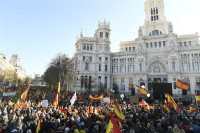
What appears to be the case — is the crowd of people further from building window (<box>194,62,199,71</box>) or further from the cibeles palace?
building window (<box>194,62,199,71</box>)

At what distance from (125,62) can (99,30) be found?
57.3ft

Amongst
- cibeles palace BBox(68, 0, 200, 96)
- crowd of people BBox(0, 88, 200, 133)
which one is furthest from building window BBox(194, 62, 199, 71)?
crowd of people BBox(0, 88, 200, 133)

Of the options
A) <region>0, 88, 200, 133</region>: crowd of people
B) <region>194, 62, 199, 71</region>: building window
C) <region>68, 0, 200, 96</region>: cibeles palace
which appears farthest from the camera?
<region>68, 0, 200, 96</region>: cibeles palace

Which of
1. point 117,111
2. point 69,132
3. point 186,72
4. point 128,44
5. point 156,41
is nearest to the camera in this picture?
point 69,132

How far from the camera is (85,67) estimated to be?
5631 centimetres

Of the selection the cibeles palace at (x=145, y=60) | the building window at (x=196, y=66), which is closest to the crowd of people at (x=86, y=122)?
the cibeles palace at (x=145, y=60)

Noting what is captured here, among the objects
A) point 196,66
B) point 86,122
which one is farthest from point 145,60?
point 86,122

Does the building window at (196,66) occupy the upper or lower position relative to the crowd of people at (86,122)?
upper

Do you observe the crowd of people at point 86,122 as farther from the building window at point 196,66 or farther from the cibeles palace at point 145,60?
the building window at point 196,66

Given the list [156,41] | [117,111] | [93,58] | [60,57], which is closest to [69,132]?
[117,111]

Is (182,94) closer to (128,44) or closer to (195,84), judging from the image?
(195,84)

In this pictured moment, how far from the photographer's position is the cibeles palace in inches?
1933

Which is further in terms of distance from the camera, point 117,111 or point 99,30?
point 99,30

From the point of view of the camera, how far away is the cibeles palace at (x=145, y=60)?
49094 mm
